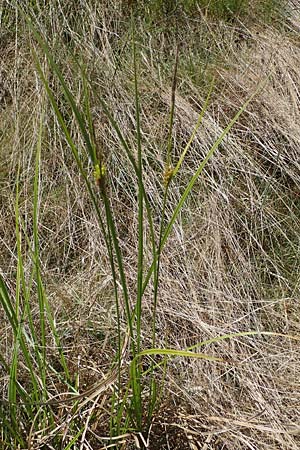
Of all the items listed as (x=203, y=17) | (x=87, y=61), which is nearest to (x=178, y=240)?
(x=87, y=61)

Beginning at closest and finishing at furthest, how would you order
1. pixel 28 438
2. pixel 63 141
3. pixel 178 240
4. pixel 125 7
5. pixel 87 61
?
pixel 28 438, pixel 178 240, pixel 63 141, pixel 87 61, pixel 125 7

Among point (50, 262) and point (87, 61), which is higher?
point (87, 61)

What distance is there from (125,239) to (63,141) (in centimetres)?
35

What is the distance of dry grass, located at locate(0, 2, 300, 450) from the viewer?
3.92 ft

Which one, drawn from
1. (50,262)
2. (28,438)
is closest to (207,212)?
(50,262)

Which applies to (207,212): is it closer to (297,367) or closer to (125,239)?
Answer: (125,239)

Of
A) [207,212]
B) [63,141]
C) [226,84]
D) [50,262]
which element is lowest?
[50,262]

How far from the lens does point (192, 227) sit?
1.55 m

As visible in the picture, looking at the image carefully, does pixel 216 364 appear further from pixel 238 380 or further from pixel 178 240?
pixel 178 240

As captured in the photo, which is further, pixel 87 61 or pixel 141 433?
pixel 87 61

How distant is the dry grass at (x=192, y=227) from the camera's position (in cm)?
119

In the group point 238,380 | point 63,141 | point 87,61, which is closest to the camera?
point 238,380

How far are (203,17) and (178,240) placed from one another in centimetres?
92

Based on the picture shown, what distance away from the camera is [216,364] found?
1285mm
